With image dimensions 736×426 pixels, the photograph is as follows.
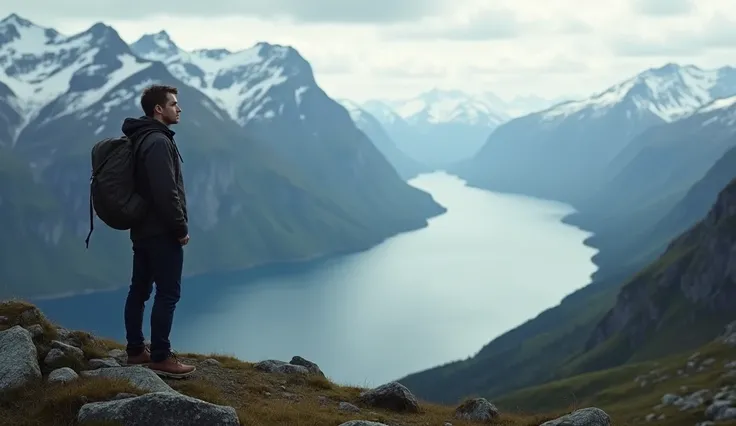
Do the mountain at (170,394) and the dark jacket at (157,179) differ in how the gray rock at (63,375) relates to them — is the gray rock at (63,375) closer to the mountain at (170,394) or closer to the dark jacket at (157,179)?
the mountain at (170,394)

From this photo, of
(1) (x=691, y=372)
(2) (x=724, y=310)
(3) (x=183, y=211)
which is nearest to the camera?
(3) (x=183, y=211)

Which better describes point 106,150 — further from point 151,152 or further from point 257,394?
point 257,394

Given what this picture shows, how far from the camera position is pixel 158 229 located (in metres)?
15.0

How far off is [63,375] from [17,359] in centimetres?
91

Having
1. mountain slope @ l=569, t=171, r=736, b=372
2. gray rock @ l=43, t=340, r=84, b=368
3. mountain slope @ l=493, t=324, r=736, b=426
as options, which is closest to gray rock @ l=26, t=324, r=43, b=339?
gray rock @ l=43, t=340, r=84, b=368

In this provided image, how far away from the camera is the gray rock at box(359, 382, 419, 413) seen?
18.0 m

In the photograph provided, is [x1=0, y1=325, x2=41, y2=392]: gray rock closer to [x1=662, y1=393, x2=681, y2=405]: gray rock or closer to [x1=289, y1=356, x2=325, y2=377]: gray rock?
[x1=289, y1=356, x2=325, y2=377]: gray rock

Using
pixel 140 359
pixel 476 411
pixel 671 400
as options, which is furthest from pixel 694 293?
pixel 140 359

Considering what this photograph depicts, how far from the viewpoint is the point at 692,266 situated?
18475cm

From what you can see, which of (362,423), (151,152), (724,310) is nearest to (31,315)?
(151,152)

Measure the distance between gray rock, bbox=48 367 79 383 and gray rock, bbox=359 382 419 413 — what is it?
6705 mm

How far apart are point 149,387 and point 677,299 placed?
18868cm

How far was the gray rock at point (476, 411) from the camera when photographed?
58.3 ft

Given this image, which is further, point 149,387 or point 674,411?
point 674,411
